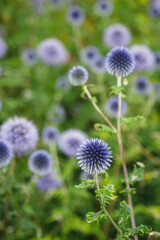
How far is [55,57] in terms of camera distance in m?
3.94

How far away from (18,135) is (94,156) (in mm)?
935

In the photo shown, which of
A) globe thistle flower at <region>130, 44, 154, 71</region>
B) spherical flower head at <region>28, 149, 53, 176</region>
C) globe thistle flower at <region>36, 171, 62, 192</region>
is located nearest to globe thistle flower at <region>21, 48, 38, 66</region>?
globe thistle flower at <region>130, 44, 154, 71</region>

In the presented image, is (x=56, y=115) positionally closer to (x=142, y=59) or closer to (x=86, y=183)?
(x=142, y=59)

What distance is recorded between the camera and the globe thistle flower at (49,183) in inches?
108

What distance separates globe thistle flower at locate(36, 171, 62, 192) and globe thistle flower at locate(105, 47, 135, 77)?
1416 millimetres

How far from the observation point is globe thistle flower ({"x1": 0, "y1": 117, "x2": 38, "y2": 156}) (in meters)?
2.12

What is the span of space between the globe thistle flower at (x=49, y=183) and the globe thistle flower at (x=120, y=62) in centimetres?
142

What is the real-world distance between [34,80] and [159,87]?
207 cm

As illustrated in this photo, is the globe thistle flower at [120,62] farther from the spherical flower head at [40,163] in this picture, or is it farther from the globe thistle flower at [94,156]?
the spherical flower head at [40,163]

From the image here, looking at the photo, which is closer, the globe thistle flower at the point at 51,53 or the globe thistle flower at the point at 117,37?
the globe thistle flower at the point at 51,53

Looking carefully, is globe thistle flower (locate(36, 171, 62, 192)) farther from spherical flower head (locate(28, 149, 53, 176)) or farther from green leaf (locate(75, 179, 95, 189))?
green leaf (locate(75, 179, 95, 189))

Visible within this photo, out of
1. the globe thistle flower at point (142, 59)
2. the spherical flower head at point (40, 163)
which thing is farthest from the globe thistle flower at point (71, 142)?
the globe thistle flower at point (142, 59)

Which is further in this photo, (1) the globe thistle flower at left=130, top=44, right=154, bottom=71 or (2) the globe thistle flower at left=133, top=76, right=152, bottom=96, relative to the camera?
(2) the globe thistle flower at left=133, top=76, right=152, bottom=96

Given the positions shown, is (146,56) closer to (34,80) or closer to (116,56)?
(116,56)
